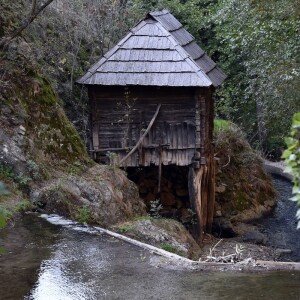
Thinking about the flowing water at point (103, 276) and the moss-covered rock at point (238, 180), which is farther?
the moss-covered rock at point (238, 180)

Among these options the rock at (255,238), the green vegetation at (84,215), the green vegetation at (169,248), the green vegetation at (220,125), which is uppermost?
the green vegetation at (220,125)

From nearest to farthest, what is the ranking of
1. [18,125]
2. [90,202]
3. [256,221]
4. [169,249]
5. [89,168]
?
1. [169,249]
2. [90,202]
3. [18,125]
4. [89,168]
5. [256,221]

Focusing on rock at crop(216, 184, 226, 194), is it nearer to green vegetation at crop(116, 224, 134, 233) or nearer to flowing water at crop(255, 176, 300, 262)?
flowing water at crop(255, 176, 300, 262)

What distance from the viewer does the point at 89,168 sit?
35.3 ft

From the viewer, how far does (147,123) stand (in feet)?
42.5

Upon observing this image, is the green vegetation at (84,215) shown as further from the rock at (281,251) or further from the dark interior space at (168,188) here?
the rock at (281,251)

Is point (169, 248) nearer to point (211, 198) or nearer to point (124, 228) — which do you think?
point (124, 228)

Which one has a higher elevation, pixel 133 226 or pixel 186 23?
pixel 186 23

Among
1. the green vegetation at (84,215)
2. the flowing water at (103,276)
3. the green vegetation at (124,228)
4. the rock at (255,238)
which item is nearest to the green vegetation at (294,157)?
the flowing water at (103,276)

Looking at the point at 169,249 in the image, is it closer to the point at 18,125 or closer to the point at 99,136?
the point at 18,125

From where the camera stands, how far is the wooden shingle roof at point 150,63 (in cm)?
1223

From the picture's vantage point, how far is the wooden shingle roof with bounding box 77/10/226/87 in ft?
40.1

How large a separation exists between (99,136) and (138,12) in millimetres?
6092

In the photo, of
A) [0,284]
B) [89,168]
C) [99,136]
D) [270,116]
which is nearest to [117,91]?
[99,136]
